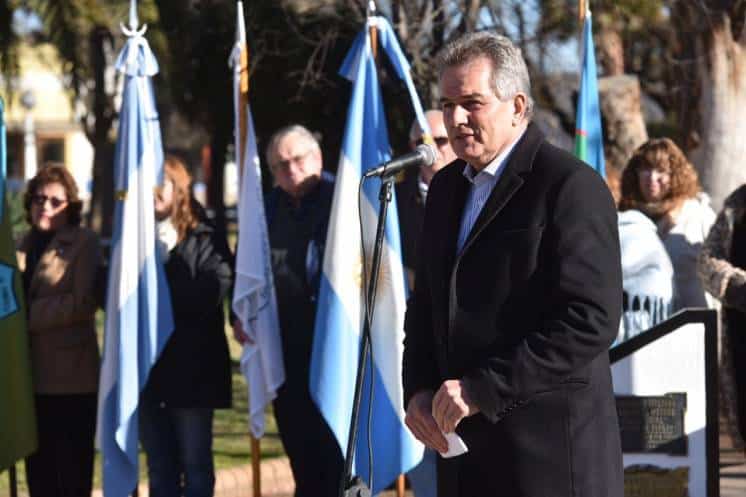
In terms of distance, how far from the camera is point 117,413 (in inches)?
251

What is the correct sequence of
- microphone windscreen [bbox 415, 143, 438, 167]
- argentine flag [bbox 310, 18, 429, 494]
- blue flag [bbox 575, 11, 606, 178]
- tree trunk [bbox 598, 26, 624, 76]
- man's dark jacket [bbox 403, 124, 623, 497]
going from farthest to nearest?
→ tree trunk [bbox 598, 26, 624, 76] < blue flag [bbox 575, 11, 606, 178] < argentine flag [bbox 310, 18, 429, 494] < microphone windscreen [bbox 415, 143, 438, 167] < man's dark jacket [bbox 403, 124, 623, 497]

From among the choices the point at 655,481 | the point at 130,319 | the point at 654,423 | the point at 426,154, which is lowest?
the point at 655,481

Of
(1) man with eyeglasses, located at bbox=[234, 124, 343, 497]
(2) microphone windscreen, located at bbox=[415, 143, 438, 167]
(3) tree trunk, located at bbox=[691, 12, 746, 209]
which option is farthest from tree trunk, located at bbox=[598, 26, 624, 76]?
(2) microphone windscreen, located at bbox=[415, 143, 438, 167]

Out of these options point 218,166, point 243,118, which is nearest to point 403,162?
point 243,118

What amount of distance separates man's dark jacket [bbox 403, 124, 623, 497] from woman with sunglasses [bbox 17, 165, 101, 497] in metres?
3.29

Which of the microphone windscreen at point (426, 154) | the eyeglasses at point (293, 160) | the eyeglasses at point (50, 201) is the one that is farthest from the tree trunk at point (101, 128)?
the microphone windscreen at point (426, 154)

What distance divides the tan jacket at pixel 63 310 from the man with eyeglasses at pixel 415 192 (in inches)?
60.6

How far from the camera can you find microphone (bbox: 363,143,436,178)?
12.1 feet

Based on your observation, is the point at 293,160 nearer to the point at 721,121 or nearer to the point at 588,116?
the point at 588,116

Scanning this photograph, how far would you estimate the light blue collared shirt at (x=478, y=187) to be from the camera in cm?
356

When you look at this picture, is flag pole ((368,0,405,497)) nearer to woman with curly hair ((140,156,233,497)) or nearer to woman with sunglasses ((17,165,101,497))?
woman with curly hair ((140,156,233,497))

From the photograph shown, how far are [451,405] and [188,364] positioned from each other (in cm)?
317

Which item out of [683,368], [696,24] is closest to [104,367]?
[683,368]

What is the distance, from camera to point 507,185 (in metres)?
3.50
